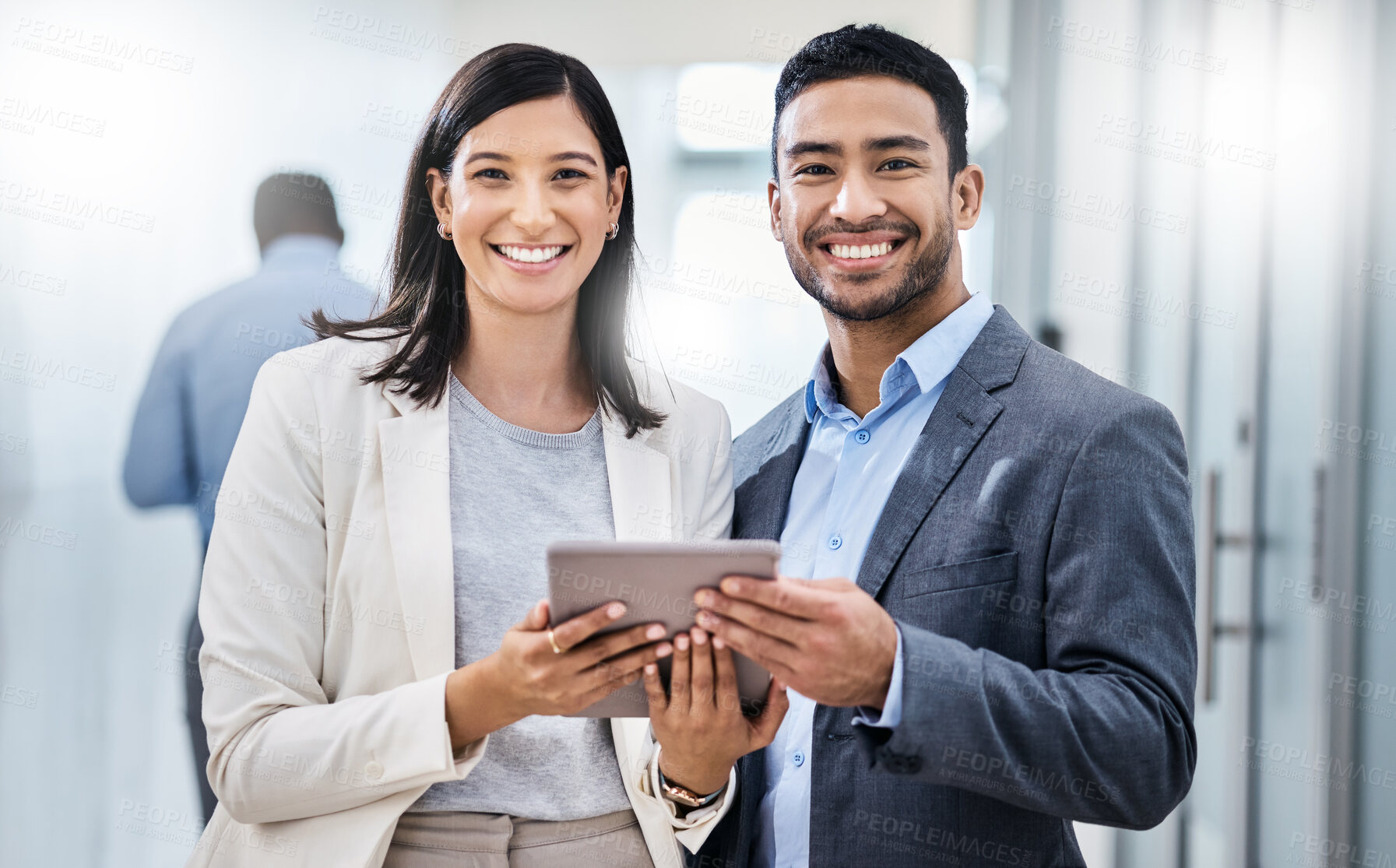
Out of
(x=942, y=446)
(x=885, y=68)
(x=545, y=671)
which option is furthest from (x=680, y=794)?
(x=885, y=68)

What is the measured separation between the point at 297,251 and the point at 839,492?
1.96 m

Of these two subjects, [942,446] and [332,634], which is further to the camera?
[942,446]

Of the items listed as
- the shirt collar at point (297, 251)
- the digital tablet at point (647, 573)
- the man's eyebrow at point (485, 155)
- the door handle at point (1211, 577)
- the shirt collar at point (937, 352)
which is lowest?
the door handle at point (1211, 577)

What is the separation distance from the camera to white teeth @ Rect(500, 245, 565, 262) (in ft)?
4.62

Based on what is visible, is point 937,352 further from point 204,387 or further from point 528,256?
point 204,387

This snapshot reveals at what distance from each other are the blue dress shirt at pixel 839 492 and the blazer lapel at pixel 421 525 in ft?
1.48

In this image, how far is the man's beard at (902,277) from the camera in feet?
4.98

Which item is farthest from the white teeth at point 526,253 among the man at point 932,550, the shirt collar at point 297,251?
the shirt collar at point 297,251

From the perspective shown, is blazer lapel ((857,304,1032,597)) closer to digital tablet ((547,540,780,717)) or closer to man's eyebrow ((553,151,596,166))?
digital tablet ((547,540,780,717))

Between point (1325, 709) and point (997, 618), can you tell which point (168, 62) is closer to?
point (997, 618)

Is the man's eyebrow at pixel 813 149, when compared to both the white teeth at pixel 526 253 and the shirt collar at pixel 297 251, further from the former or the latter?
the shirt collar at pixel 297 251

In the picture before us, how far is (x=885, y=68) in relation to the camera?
152 centimetres

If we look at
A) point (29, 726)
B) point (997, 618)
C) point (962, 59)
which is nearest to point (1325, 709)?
point (997, 618)

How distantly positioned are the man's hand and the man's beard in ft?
1.91
